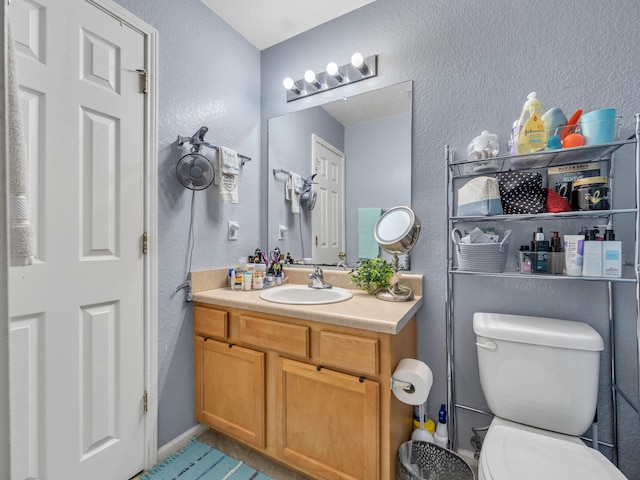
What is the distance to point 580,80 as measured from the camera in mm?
1273

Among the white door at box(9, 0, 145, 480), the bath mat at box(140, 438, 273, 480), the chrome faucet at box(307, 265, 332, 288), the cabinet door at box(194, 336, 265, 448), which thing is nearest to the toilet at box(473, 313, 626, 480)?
the chrome faucet at box(307, 265, 332, 288)

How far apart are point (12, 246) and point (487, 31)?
2011mm

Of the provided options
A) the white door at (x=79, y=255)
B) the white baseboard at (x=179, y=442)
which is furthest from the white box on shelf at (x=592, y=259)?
the white baseboard at (x=179, y=442)

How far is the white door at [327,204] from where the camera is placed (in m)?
1.85

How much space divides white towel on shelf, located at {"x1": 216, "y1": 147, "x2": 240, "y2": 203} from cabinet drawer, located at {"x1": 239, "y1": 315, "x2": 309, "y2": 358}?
74 cm

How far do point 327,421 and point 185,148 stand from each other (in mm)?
1573

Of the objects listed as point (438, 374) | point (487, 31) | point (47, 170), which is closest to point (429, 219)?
point (438, 374)

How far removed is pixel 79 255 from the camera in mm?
1205

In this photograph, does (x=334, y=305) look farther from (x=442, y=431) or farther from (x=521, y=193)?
(x=521, y=193)

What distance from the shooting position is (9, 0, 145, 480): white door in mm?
1073

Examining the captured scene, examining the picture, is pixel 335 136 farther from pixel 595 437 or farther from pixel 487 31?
pixel 595 437

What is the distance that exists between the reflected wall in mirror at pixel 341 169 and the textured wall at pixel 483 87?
3.8 inches

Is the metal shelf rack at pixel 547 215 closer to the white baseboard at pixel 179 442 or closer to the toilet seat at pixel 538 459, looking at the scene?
the toilet seat at pixel 538 459

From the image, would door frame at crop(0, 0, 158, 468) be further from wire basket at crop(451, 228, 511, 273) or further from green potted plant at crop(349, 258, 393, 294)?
wire basket at crop(451, 228, 511, 273)
